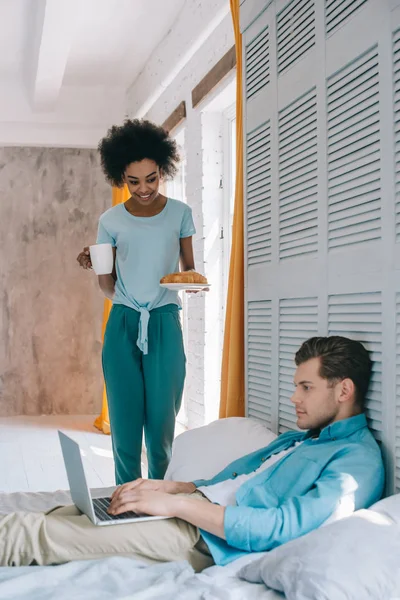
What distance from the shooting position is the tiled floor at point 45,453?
158 inches

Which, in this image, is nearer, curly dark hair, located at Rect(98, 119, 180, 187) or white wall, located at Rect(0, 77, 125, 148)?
curly dark hair, located at Rect(98, 119, 180, 187)

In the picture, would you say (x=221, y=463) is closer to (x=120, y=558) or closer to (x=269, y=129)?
(x=120, y=558)

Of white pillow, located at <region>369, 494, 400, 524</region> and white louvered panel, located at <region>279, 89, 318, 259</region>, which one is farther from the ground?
white louvered panel, located at <region>279, 89, 318, 259</region>

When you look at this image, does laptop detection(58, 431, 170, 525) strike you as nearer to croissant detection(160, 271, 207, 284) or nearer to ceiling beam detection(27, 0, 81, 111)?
croissant detection(160, 271, 207, 284)

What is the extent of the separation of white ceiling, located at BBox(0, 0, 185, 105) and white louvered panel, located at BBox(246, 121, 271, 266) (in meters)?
1.62

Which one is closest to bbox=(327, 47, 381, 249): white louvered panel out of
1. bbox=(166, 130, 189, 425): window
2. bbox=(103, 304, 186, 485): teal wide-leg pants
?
bbox=(103, 304, 186, 485): teal wide-leg pants

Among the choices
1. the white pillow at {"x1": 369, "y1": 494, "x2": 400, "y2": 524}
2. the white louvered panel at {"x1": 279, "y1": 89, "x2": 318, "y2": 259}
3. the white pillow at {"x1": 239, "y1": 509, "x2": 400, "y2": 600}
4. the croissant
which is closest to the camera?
the white pillow at {"x1": 239, "y1": 509, "x2": 400, "y2": 600}

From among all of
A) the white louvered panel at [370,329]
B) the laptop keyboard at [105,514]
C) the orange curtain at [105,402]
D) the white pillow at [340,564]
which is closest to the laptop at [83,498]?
the laptop keyboard at [105,514]

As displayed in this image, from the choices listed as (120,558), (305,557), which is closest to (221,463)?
(120,558)

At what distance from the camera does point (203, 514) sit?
5.83 ft

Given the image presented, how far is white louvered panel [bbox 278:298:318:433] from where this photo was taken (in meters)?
2.40

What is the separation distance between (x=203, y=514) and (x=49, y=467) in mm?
2813

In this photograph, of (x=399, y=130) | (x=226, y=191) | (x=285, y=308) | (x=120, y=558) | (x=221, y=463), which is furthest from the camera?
(x=226, y=191)

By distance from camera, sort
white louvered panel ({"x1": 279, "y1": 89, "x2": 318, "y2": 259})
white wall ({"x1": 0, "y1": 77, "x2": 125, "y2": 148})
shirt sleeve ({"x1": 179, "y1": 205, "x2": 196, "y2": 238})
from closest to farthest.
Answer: white louvered panel ({"x1": 279, "y1": 89, "x2": 318, "y2": 259}) → shirt sleeve ({"x1": 179, "y1": 205, "x2": 196, "y2": 238}) → white wall ({"x1": 0, "y1": 77, "x2": 125, "y2": 148})
